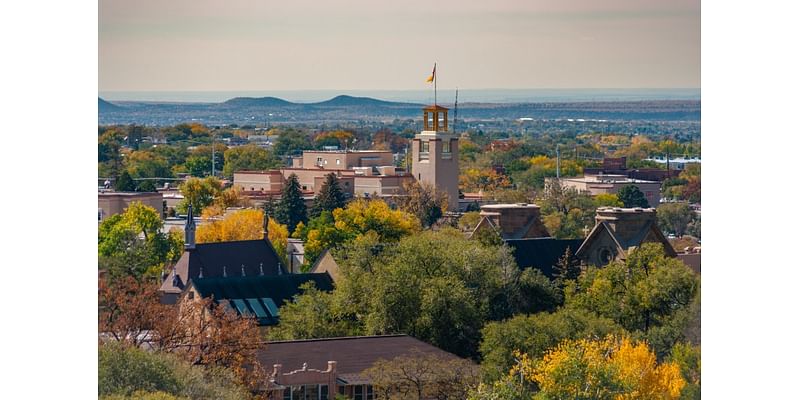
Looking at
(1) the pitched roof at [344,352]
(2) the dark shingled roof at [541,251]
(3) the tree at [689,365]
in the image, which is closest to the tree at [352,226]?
(2) the dark shingled roof at [541,251]

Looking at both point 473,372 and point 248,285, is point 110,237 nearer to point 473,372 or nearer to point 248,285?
point 248,285

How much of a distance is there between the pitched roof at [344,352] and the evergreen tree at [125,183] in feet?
34.7

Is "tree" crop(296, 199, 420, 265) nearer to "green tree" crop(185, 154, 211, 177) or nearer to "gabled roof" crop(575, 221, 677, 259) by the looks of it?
"gabled roof" crop(575, 221, 677, 259)

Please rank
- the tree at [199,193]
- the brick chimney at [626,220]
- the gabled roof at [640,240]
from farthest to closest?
the tree at [199,193] → the brick chimney at [626,220] → the gabled roof at [640,240]

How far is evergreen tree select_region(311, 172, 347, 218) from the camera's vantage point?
32.8 meters

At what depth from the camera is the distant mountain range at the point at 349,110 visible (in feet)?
61.4

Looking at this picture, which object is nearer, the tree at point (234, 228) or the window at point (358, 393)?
the window at point (358, 393)

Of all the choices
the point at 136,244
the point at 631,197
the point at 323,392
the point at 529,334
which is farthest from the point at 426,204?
the point at 323,392

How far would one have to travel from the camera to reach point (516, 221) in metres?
24.8

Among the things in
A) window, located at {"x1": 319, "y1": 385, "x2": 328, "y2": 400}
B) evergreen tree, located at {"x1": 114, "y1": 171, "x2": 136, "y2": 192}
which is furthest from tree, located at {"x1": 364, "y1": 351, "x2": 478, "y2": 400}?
evergreen tree, located at {"x1": 114, "y1": 171, "x2": 136, "y2": 192}

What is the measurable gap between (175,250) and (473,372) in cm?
952

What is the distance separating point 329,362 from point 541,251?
681 centimetres

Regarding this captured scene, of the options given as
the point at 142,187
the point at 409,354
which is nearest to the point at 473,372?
the point at 409,354

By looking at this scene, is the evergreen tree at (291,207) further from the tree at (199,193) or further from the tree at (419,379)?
the tree at (419,379)
